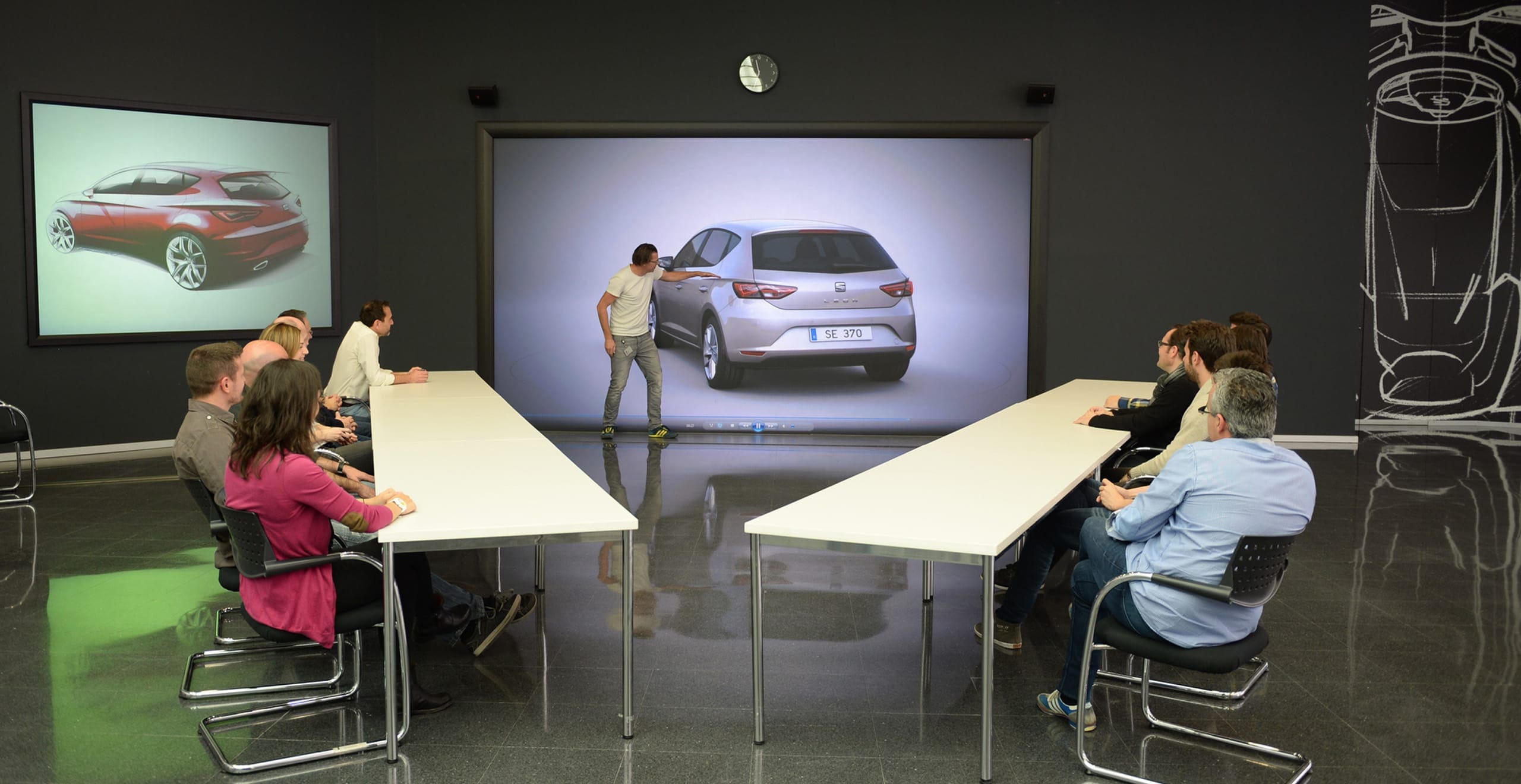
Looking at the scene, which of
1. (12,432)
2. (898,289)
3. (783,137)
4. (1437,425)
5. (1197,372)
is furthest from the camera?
(1437,425)

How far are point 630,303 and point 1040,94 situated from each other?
3468 mm

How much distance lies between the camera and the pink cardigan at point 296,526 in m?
3.01

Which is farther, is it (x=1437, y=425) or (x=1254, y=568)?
(x=1437, y=425)

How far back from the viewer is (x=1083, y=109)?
29.0 ft

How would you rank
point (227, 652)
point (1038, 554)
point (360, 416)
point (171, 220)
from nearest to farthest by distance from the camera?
point (227, 652)
point (1038, 554)
point (360, 416)
point (171, 220)

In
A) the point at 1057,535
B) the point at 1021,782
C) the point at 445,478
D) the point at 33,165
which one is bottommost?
the point at 1021,782

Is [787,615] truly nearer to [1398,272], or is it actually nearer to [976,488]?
[976,488]

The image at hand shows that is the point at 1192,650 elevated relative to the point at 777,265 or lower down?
lower down

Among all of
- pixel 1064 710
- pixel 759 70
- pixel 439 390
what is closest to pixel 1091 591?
pixel 1064 710

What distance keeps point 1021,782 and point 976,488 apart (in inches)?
36.2

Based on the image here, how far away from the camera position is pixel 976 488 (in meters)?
3.54

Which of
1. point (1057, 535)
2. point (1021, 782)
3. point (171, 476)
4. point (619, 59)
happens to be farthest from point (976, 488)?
point (619, 59)

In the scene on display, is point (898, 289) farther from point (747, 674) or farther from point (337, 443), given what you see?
point (747, 674)

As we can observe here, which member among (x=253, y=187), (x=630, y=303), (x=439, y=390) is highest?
(x=253, y=187)
